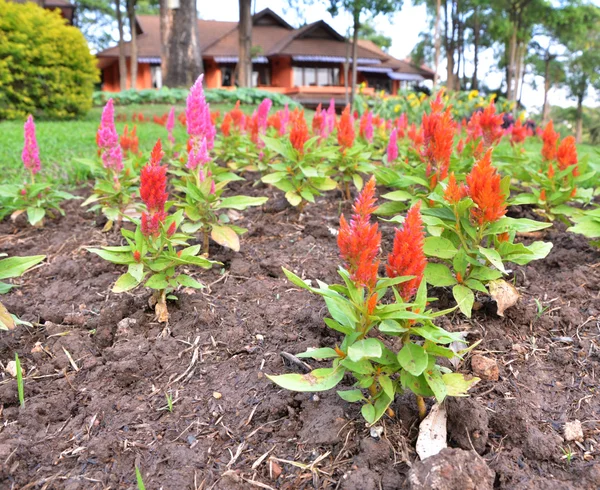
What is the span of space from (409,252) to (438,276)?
81cm

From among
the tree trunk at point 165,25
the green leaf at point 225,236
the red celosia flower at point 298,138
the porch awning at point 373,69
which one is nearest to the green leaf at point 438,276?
the green leaf at point 225,236

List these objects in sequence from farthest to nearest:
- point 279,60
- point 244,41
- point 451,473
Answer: point 279,60 → point 244,41 → point 451,473

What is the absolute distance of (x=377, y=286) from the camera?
1.80 metres

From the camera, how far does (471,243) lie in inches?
101

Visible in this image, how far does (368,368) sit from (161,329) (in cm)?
125

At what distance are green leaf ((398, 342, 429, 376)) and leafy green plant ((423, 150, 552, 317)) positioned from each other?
0.61 metres

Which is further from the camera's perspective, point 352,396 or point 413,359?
point 352,396

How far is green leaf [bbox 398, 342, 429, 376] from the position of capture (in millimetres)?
1722

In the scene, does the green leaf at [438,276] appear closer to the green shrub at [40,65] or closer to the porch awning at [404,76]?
the green shrub at [40,65]

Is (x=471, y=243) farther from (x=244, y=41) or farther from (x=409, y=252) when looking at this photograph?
(x=244, y=41)

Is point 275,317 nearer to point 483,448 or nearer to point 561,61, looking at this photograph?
point 483,448

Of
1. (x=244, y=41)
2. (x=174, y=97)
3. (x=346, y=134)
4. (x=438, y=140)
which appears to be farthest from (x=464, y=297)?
(x=244, y=41)

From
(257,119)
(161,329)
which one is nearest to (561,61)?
(257,119)

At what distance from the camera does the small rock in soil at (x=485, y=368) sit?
221 cm
